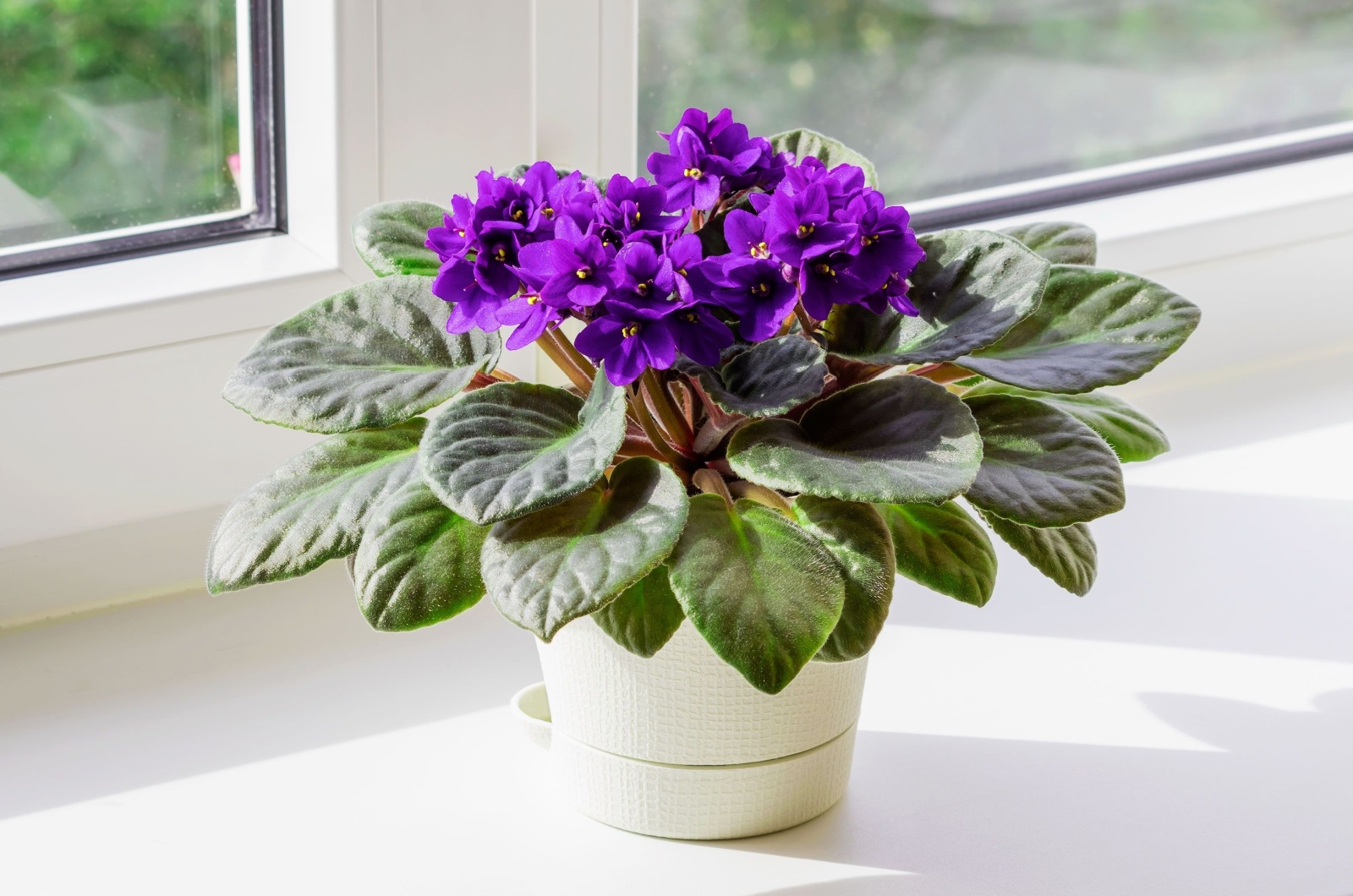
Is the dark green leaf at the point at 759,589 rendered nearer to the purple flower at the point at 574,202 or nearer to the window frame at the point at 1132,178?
the purple flower at the point at 574,202

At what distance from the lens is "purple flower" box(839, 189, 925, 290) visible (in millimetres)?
622

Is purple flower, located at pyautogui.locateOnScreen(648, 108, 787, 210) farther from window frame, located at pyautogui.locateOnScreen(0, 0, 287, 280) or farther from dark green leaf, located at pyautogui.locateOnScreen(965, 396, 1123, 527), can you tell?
window frame, located at pyautogui.locateOnScreen(0, 0, 287, 280)

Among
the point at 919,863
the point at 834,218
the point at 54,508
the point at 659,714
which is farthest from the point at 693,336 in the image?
the point at 54,508

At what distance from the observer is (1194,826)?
78cm

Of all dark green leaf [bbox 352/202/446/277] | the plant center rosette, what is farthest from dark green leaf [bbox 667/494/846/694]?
dark green leaf [bbox 352/202/446/277]

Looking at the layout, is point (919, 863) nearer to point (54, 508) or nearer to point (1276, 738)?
point (1276, 738)

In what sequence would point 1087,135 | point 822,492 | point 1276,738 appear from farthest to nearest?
1. point 1087,135
2. point 1276,738
3. point 822,492

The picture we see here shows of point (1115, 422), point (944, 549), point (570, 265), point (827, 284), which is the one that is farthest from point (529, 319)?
point (1115, 422)

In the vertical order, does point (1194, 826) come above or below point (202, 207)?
below

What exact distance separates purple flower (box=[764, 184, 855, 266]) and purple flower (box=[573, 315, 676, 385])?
7 centimetres

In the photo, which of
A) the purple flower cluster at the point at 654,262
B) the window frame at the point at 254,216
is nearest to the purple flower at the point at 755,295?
the purple flower cluster at the point at 654,262

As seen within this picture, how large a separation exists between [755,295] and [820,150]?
0.20 metres

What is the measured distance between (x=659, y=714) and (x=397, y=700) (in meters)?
0.27

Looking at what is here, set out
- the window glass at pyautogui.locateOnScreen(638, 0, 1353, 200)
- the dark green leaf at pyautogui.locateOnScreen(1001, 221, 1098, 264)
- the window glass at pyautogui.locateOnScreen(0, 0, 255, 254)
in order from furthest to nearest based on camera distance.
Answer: the window glass at pyautogui.locateOnScreen(638, 0, 1353, 200)
the window glass at pyautogui.locateOnScreen(0, 0, 255, 254)
the dark green leaf at pyautogui.locateOnScreen(1001, 221, 1098, 264)
